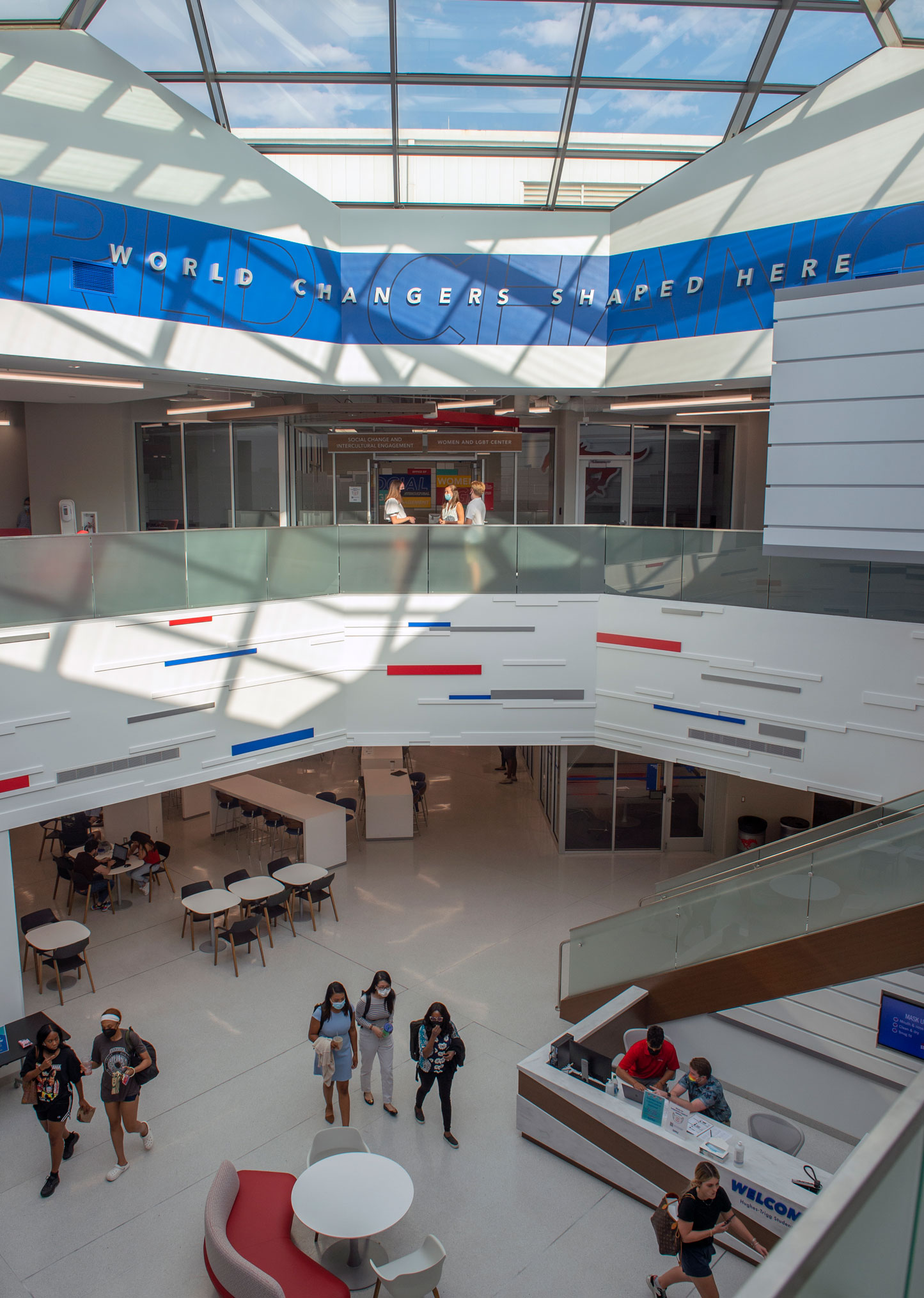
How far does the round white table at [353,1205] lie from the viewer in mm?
5824

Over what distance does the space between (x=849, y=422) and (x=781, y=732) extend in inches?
147

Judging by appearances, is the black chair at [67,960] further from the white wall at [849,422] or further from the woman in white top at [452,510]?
the white wall at [849,422]

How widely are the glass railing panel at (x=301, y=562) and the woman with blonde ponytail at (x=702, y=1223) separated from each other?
7.80 meters

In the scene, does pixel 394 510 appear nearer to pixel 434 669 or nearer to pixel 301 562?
pixel 301 562

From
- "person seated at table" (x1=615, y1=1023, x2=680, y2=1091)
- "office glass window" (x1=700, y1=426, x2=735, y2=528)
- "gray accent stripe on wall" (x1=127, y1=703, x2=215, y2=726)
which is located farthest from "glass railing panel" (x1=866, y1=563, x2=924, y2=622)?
"gray accent stripe on wall" (x1=127, y1=703, x2=215, y2=726)

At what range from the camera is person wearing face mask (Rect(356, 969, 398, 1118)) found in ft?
25.2

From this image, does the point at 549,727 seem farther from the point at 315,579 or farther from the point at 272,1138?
the point at 272,1138

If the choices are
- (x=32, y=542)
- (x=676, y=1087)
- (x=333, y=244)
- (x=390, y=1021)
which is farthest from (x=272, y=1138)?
(x=333, y=244)

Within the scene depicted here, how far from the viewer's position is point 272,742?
1103 cm

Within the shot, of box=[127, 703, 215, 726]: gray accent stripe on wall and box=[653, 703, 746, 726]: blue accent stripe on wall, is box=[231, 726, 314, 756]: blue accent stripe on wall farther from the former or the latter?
box=[653, 703, 746, 726]: blue accent stripe on wall

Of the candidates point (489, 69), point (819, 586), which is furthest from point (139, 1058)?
point (489, 69)

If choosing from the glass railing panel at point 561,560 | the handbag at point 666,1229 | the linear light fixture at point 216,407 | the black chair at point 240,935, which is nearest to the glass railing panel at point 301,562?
the glass railing panel at point 561,560

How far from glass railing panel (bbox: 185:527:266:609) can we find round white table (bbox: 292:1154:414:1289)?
6.09 m

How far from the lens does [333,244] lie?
1146 cm
